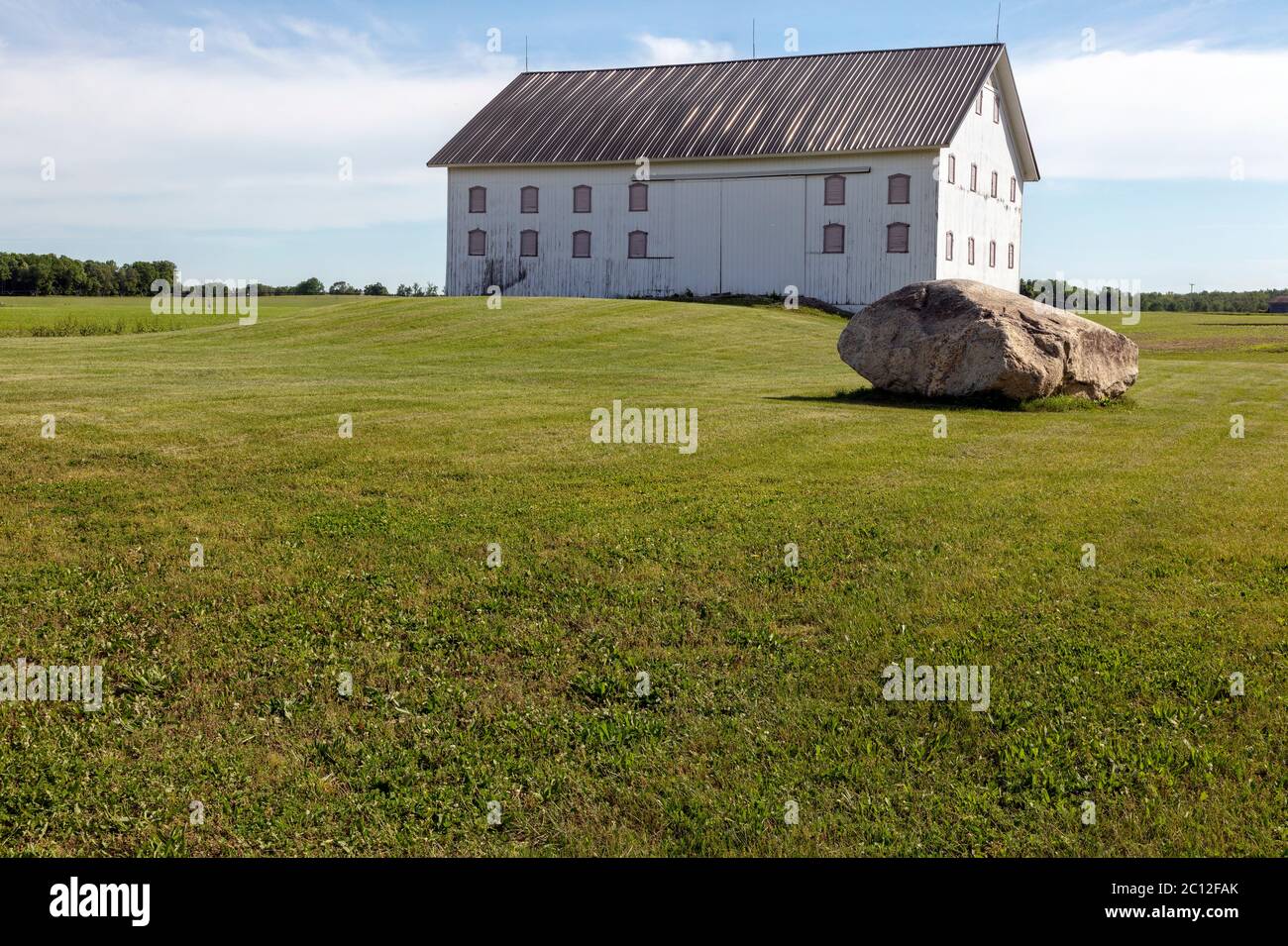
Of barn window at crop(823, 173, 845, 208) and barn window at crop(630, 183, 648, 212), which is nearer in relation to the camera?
barn window at crop(823, 173, 845, 208)

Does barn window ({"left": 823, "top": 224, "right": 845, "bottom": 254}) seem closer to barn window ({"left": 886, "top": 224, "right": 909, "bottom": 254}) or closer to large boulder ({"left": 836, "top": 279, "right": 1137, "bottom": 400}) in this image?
barn window ({"left": 886, "top": 224, "right": 909, "bottom": 254})

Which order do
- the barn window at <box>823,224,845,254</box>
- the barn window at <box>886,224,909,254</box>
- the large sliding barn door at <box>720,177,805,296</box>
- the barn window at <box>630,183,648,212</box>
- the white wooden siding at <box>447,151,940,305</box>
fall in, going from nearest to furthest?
1. the barn window at <box>886,224,909,254</box>
2. the white wooden siding at <box>447,151,940,305</box>
3. the barn window at <box>823,224,845,254</box>
4. the large sliding barn door at <box>720,177,805,296</box>
5. the barn window at <box>630,183,648,212</box>

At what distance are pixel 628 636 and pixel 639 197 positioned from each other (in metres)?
48.1

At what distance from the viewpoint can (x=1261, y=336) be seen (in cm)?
5834

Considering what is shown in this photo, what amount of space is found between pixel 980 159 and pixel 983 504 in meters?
47.4

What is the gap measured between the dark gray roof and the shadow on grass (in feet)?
105

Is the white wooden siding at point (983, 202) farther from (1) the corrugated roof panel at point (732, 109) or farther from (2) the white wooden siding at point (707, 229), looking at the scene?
(1) the corrugated roof panel at point (732, 109)

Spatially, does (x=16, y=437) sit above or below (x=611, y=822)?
above

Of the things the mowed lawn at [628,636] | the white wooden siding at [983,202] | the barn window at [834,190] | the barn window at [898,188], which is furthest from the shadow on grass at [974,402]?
the barn window at [834,190]

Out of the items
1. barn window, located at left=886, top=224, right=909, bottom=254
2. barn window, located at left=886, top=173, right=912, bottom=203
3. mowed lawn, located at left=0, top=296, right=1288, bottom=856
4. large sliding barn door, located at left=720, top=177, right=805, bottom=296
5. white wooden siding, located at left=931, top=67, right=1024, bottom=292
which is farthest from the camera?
large sliding barn door, located at left=720, top=177, right=805, bottom=296

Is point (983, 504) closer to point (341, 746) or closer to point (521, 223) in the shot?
point (341, 746)

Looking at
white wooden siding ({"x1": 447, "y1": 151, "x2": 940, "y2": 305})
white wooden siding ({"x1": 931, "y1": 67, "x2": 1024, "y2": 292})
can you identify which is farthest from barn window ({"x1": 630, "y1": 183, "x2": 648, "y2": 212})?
white wooden siding ({"x1": 931, "y1": 67, "x2": 1024, "y2": 292})

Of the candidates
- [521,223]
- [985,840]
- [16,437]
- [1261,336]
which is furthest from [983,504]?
[1261,336]

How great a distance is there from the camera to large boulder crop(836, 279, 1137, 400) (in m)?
18.7
